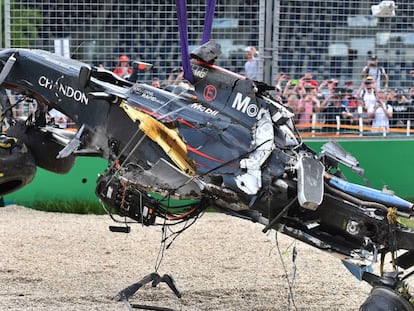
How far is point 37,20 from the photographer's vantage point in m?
12.1

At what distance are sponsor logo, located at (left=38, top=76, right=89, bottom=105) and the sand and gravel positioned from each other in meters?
1.76

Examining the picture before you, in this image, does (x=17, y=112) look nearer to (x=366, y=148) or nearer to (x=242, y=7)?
(x=242, y=7)

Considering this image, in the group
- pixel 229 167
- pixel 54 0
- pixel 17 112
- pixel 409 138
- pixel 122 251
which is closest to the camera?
pixel 229 167

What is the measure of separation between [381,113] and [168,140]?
706 cm

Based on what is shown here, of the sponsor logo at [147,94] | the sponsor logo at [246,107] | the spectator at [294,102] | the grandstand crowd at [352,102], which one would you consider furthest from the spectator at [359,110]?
the sponsor logo at [246,107]

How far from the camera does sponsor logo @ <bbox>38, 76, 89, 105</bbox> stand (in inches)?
276

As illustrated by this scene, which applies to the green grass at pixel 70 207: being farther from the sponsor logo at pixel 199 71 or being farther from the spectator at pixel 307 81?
the sponsor logo at pixel 199 71

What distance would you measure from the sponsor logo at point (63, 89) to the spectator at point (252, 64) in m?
5.40

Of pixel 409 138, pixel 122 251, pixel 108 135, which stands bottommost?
pixel 122 251

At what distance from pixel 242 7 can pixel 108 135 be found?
19.7ft

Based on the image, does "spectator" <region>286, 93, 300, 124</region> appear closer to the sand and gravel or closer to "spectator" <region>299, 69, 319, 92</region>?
"spectator" <region>299, 69, 319, 92</region>

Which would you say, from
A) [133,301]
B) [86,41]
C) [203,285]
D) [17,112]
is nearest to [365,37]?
[86,41]

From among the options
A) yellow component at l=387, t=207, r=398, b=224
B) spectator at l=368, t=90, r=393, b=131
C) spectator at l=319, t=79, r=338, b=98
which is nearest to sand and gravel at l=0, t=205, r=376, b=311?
yellow component at l=387, t=207, r=398, b=224

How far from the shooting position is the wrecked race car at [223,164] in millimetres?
5758
